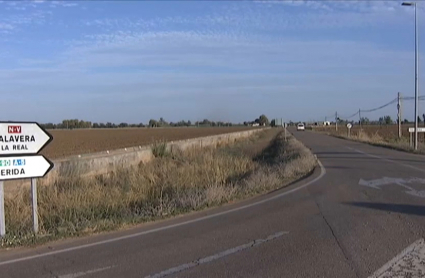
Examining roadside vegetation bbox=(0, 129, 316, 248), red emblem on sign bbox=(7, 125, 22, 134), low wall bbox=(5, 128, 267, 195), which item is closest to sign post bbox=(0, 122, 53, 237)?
red emblem on sign bbox=(7, 125, 22, 134)

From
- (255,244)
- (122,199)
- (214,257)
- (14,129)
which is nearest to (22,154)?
(14,129)

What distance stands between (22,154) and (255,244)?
4.53m

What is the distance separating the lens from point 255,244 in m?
8.34

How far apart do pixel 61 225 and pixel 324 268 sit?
546 centimetres

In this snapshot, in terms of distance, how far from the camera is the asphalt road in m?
6.97

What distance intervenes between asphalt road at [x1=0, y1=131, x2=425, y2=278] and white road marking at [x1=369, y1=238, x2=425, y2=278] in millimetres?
130

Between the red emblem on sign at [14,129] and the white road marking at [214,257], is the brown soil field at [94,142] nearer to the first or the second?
the red emblem on sign at [14,129]

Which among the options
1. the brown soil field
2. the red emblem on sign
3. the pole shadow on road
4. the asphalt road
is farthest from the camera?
the brown soil field

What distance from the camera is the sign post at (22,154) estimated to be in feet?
30.8

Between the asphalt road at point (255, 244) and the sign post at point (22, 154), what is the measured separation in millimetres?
1647

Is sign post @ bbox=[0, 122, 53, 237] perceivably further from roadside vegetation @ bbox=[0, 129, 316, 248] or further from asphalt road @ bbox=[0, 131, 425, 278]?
asphalt road @ bbox=[0, 131, 425, 278]

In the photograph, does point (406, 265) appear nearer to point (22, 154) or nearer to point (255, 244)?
point (255, 244)

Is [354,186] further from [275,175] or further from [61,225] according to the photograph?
[61,225]

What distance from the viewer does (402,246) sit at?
7992 mm
